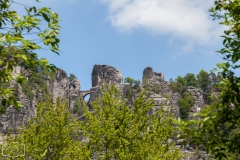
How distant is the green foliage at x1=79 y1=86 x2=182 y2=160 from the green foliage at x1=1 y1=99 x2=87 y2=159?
1.11m

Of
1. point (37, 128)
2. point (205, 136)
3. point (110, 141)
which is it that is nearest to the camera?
point (205, 136)

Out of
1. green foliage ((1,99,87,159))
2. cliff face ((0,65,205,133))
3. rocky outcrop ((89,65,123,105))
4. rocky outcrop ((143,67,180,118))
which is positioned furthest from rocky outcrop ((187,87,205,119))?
green foliage ((1,99,87,159))

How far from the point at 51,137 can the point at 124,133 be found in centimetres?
498

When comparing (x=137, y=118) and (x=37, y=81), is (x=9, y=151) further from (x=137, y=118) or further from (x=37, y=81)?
(x=37, y=81)

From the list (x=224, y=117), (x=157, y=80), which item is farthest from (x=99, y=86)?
(x=224, y=117)

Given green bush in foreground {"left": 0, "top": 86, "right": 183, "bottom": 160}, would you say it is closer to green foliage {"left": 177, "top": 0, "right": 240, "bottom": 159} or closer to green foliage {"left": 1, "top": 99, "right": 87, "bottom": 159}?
green foliage {"left": 1, "top": 99, "right": 87, "bottom": 159}

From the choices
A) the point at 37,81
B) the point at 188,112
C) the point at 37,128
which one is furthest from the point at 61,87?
the point at 37,128

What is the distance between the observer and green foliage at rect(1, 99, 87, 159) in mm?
20266

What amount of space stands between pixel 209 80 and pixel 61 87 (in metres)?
43.3

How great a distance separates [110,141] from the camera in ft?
63.8

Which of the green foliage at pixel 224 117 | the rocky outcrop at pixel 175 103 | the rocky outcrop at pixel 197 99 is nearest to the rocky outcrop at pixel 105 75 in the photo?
the rocky outcrop at pixel 175 103

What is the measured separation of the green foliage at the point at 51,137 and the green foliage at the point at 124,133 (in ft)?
3.65

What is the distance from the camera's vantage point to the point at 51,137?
21.8 m

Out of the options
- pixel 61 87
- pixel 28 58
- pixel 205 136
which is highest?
pixel 61 87
